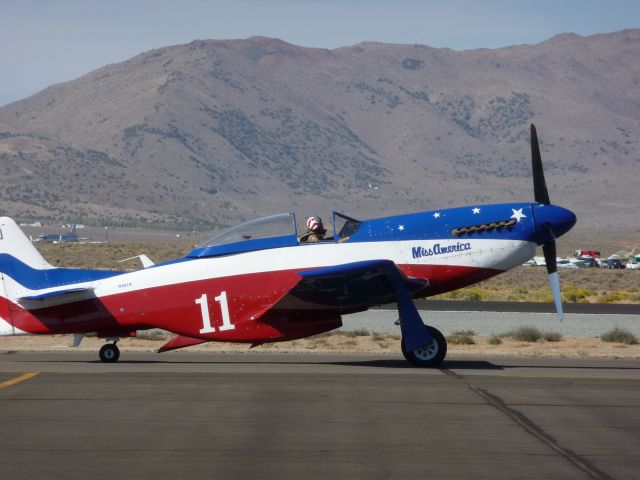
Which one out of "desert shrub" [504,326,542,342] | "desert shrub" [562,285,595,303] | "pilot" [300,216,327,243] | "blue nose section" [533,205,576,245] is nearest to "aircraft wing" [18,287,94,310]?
"pilot" [300,216,327,243]

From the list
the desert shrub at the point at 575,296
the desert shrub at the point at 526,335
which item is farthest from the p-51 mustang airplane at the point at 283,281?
the desert shrub at the point at 575,296

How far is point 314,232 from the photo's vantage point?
60.6 feet

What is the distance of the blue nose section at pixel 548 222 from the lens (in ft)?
60.4

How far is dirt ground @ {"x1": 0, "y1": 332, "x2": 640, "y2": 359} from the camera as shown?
22.8 metres

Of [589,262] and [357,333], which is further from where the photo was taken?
[589,262]

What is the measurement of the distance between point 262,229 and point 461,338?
8646mm

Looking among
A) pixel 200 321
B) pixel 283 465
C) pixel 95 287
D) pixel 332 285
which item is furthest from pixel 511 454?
pixel 95 287

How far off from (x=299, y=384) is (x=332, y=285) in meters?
2.66

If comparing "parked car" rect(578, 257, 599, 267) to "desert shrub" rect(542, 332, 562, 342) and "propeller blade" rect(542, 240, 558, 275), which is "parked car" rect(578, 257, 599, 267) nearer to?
"desert shrub" rect(542, 332, 562, 342)

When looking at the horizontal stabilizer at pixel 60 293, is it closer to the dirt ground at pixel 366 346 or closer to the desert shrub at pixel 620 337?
the dirt ground at pixel 366 346

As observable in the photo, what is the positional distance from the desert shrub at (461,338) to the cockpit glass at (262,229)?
26.3ft

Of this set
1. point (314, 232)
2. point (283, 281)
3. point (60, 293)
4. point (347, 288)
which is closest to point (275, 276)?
point (283, 281)

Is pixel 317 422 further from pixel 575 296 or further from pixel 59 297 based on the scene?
pixel 575 296

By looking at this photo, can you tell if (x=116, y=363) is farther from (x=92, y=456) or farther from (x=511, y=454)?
(x=511, y=454)
